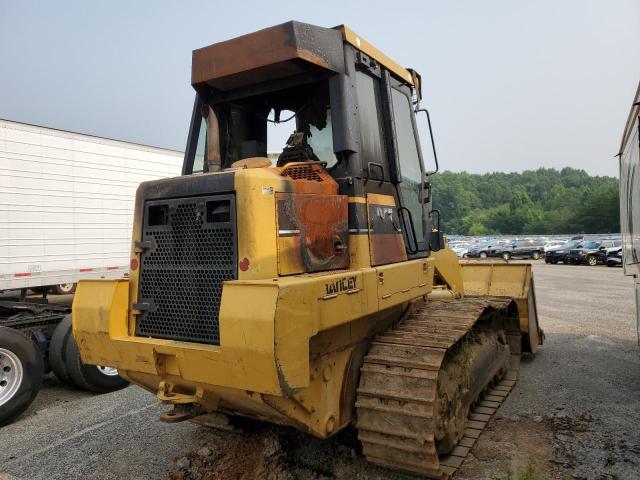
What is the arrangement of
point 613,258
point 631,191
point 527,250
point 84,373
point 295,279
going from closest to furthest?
point 295,279 < point 631,191 < point 84,373 < point 613,258 < point 527,250

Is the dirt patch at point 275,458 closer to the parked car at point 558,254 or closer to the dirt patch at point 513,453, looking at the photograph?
the dirt patch at point 513,453

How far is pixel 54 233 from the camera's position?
780 centimetres

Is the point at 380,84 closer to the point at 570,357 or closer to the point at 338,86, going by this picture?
the point at 338,86

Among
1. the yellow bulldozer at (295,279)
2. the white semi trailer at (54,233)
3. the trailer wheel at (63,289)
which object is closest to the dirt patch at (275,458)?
the yellow bulldozer at (295,279)

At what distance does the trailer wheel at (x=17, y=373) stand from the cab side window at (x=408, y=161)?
14.7ft

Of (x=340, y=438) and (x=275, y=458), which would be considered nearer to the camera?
(x=275, y=458)

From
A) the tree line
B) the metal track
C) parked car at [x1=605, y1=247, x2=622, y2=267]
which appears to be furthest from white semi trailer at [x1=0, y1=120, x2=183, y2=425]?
the tree line

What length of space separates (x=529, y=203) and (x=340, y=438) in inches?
4618

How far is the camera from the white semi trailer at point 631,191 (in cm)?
536

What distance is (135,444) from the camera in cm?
471

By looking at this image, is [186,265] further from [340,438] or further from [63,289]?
[63,289]

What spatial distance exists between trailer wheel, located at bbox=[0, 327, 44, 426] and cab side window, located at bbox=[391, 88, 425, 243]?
447cm

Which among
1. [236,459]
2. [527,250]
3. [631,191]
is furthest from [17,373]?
[527,250]

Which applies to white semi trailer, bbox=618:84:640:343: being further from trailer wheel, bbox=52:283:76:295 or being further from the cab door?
trailer wheel, bbox=52:283:76:295
